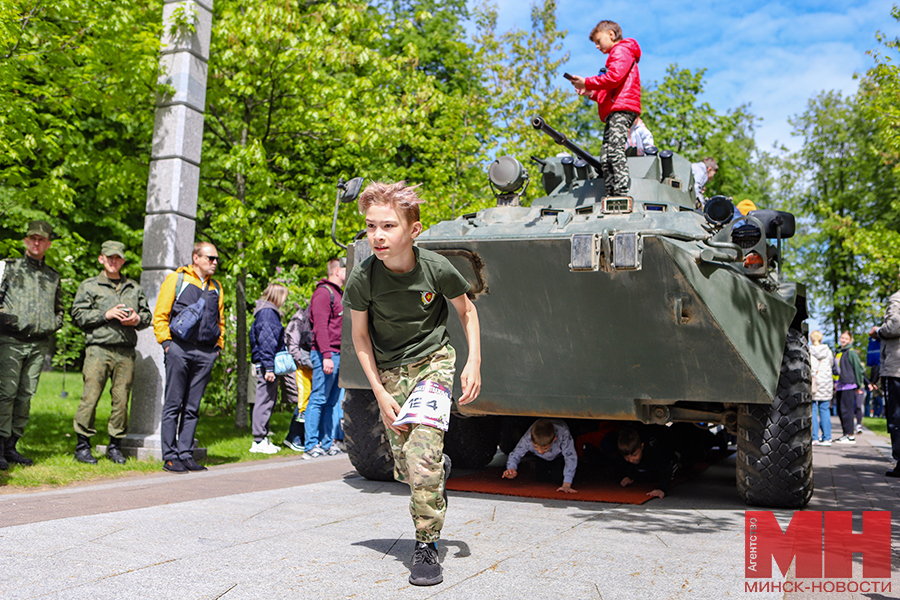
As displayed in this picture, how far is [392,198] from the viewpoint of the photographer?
358cm

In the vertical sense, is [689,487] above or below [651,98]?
below

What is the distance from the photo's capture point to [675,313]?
506 centimetres

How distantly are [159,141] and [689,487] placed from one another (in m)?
5.66

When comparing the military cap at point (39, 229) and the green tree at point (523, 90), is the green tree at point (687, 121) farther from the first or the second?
the military cap at point (39, 229)

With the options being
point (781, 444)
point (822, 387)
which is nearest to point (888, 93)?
point (822, 387)

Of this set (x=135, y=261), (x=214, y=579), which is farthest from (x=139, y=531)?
(x=135, y=261)

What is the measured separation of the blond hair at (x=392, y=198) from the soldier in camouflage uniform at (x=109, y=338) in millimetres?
4207

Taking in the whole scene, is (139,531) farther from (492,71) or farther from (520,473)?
(492,71)

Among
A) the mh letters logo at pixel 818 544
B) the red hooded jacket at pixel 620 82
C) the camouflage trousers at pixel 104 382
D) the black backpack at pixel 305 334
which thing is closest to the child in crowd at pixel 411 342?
the mh letters logo at pixel 818 544

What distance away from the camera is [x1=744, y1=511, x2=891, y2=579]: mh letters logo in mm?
3863

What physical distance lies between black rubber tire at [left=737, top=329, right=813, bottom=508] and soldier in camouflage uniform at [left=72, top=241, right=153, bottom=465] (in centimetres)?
493

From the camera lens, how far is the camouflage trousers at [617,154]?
627 centimetres

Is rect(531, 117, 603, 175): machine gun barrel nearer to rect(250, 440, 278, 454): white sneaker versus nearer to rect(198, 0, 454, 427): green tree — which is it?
rect(198, 0, 454, 427): green tree

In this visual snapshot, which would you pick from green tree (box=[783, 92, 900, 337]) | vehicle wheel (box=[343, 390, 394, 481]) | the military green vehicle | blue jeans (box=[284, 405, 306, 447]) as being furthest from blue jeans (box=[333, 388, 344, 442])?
green tree (box=[783, 92, 900, 337])
